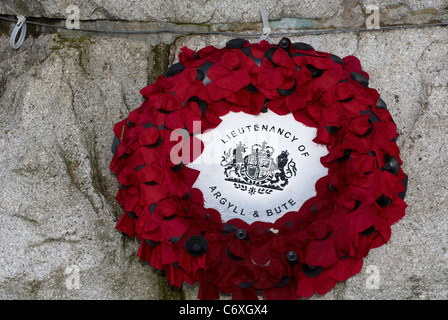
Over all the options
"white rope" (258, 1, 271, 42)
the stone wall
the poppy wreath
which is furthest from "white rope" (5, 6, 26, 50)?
"white rope" (258, 1, 271, 42)

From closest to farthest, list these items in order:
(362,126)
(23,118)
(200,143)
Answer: (362,126) → (200,143) → (23,118)

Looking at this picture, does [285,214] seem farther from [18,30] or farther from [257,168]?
[18,30]

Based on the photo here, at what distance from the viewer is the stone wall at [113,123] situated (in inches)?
71.8

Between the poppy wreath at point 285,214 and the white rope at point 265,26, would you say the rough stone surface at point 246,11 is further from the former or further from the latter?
the poppy wreath at point 285,214

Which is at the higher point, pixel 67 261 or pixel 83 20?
pixel 83 20

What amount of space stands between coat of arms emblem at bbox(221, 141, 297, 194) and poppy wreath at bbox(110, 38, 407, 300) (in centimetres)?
10

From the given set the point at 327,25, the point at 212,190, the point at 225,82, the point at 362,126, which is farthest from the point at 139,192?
the point at 327,25

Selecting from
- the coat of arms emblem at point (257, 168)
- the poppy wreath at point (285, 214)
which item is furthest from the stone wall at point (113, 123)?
the coat of arms emblem at point (257, 168)

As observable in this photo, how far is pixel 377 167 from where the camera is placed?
174 centimetres

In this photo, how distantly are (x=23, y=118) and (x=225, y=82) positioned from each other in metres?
0.70

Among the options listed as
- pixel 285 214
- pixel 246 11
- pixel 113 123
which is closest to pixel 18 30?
pixel 113 123

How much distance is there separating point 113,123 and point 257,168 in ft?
1.78

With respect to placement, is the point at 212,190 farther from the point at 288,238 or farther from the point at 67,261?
the point at 67,261

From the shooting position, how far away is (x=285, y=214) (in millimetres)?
1832
